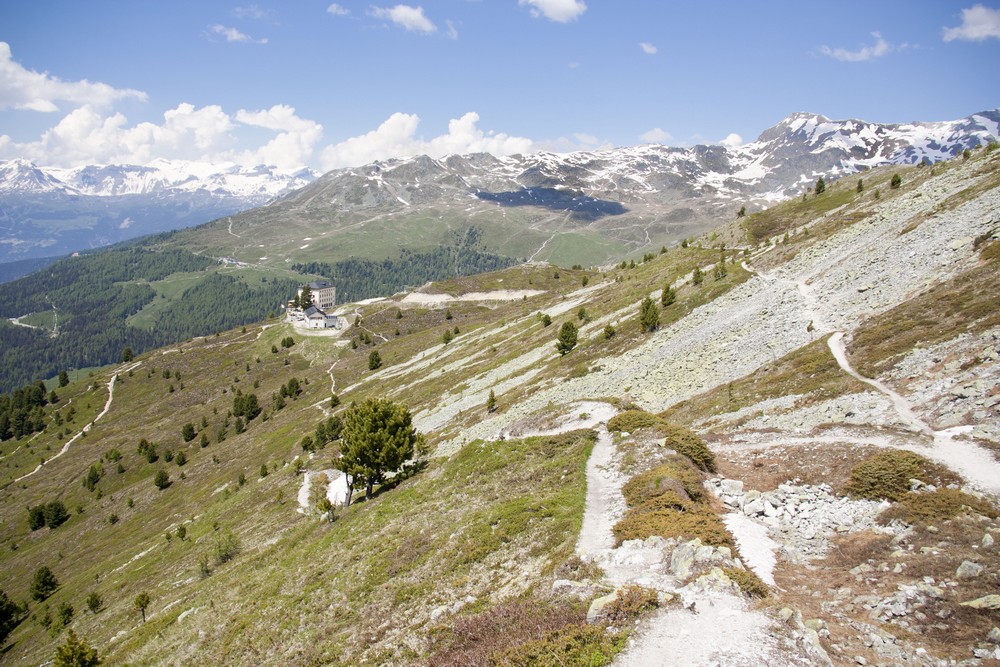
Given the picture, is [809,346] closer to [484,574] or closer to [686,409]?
[686,409]

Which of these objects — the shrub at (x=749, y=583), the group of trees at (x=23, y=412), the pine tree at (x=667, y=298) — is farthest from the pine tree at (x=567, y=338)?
the group of trees at (x=23, y=412)

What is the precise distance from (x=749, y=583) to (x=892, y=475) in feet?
29.4

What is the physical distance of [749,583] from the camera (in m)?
14.8

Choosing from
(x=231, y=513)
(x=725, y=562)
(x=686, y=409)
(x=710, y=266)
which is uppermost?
(x=710, y=266)

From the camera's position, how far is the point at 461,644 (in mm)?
15602

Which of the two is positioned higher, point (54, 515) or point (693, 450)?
point (693, 450)

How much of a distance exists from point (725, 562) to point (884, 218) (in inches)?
2412

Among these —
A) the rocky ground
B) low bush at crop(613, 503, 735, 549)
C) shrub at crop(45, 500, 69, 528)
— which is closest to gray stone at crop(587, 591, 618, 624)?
the rocky ground

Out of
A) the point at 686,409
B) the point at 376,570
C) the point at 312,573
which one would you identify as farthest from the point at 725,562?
the point at 686,409

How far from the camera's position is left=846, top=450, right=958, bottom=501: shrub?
19.1m

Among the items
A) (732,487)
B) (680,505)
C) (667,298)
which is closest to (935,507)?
(732,487)

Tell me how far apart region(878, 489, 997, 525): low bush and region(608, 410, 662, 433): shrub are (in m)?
13.8

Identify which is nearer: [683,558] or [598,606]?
[598,606]

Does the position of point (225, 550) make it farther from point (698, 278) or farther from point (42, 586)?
point (698, 278)
